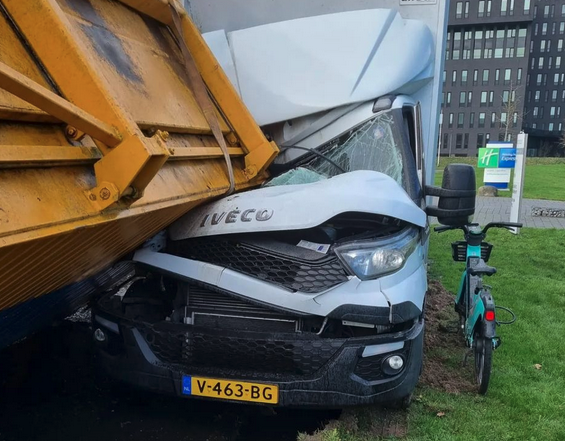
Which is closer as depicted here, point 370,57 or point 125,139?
point 125,139

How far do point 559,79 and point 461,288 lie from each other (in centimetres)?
9009

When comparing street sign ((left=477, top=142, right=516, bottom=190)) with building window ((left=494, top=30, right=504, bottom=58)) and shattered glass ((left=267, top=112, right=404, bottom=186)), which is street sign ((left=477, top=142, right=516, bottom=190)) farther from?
building window ((left=494, top=30, right=504, bottom=58))

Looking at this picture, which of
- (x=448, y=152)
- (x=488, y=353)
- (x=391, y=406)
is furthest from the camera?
(x=448, y=152)

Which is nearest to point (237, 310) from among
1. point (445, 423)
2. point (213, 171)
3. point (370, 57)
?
point (213, 171)

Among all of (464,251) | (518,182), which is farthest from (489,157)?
(464,251)

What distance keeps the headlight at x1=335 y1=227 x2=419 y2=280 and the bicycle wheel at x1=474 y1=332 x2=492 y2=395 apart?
122 cm

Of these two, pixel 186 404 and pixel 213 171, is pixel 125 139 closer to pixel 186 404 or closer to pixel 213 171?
pixel 213 171

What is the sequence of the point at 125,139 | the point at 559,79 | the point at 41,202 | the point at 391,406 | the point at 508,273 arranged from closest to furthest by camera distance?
the point at 41,202 < the point at 125,139 < the point at 391,406 < the point at 508,273 < the point at 559,79

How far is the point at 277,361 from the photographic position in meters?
3.13

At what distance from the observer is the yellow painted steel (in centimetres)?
204

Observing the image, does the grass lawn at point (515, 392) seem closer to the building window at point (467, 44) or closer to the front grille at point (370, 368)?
the front grille at point (370, 368)

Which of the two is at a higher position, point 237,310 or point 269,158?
point 269,158

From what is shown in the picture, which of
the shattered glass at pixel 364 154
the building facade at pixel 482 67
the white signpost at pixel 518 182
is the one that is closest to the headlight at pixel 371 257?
the shattered glass at pixel 364 154

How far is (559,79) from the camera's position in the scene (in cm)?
8244
